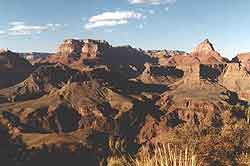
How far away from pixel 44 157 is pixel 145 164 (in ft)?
554

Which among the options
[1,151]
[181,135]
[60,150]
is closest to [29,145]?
[60,150]

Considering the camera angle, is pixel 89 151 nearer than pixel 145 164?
No

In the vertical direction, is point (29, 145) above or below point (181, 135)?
below

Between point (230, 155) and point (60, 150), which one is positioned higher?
point (230, 155)

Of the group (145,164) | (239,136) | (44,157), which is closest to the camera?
(145,164)

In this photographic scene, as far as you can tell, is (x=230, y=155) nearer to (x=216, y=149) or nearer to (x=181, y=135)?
(x=216, y=149)

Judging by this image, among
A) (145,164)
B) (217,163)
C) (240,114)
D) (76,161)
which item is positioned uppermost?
(145,164)

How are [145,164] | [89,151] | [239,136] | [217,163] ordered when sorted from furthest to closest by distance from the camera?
[89,151], [239,136], [217,163], [145,164]

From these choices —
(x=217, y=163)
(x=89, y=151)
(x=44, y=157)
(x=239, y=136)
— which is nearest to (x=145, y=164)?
(x=217, y=163)

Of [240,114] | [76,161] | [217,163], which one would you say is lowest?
[76,161]

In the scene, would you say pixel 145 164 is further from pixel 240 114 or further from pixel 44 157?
pixel 240 114

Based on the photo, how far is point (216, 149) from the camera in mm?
49250

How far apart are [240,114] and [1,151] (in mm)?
113210

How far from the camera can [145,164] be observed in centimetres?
1085
